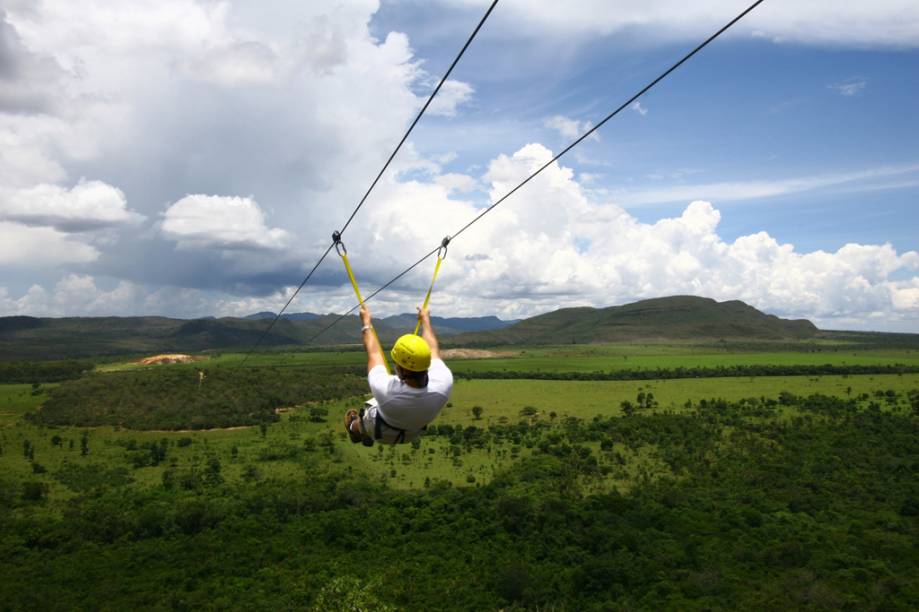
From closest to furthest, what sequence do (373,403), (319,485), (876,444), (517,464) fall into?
(373,403) < (319,485) < (517,464) < (876,444)

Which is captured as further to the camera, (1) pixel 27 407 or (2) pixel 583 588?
(1) pixel 27 407

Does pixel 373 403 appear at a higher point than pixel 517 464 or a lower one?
higher

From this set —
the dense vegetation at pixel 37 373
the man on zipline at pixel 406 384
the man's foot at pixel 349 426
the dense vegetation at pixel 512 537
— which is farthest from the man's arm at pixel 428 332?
the dense vegetation at pixel 37 373

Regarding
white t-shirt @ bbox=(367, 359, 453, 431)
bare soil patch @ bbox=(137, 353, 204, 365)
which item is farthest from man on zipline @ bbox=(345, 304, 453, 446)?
bare soil patch @ bbox=(137, 353, 204, 365)

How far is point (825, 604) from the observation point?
27.2m

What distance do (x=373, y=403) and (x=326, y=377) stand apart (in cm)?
9769

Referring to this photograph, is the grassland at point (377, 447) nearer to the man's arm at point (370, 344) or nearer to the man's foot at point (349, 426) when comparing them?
the man's foot at point (349, 426)

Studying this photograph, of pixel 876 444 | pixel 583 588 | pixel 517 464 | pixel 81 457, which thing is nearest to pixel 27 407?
pixel 81 457

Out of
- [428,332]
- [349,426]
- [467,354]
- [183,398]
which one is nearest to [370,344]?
[428,332]

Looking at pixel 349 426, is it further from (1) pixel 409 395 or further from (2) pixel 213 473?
(2) pixel 213 473

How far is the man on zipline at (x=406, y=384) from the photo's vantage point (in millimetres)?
5020

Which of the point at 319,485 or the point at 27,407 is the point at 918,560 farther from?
the point at 27,407

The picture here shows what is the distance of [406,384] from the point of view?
17.1ft

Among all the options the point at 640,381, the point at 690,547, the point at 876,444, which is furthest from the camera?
the point at 640,381
